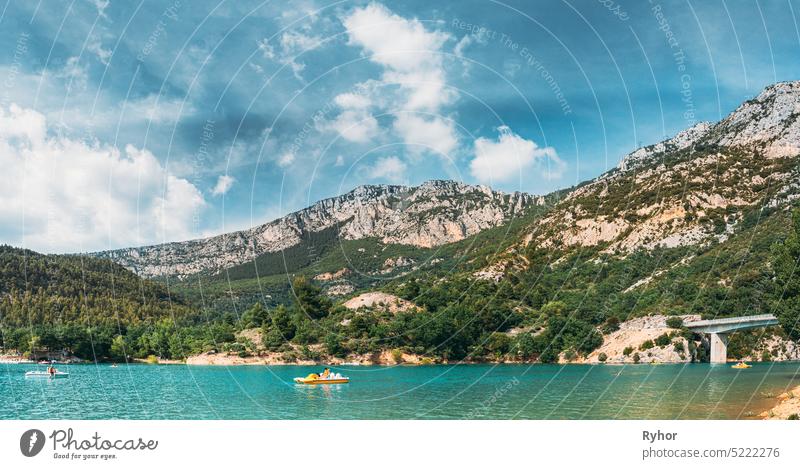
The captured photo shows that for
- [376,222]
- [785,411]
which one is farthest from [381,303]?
[785,411]

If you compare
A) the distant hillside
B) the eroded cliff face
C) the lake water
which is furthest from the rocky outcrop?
the distant hillside

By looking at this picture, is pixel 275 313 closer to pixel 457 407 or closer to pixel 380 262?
pixel 380 262

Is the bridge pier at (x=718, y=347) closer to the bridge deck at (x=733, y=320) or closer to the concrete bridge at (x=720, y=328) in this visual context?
the concrete bridge at (x=720, y=328)

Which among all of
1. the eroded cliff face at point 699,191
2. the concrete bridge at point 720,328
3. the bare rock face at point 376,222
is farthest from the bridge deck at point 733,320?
the bare rock face at point 376,222

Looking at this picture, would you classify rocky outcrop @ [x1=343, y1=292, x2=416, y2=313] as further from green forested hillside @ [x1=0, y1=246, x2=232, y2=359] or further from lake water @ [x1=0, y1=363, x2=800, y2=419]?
Answer: lake water @ [x1=0, y1=363, x2=800, y2=419]

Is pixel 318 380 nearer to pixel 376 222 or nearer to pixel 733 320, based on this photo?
pixel 733 320
